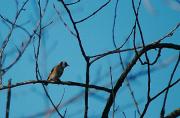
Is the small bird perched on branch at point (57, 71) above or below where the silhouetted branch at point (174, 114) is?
above

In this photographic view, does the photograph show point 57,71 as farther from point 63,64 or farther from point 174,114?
point 174,114

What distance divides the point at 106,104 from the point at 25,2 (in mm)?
2209

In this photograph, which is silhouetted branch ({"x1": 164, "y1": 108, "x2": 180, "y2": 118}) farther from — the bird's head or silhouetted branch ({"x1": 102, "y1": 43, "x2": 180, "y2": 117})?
the bird's head

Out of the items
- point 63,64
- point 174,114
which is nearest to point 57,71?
point 63,64

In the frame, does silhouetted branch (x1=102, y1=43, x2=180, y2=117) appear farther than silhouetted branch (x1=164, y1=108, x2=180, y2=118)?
Yes

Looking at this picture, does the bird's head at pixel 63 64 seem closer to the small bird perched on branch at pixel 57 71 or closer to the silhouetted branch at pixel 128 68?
the small bird perched on branch at pixel 57 71

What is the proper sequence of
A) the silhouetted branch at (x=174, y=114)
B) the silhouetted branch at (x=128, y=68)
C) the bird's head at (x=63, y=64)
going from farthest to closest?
the bird's head at (x=63, y=64) → the silhouetted branch at (x=128, y=68) → the silhouetted branch at (x=174, y=114)

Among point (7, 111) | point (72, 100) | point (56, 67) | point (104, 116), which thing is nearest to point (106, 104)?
point (104, 116)

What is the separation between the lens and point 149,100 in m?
2.26

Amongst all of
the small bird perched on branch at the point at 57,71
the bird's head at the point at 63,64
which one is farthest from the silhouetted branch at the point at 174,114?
the bird's head at the point at 63,64

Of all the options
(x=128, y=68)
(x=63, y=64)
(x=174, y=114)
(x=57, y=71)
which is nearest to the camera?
(x=174, y=114)

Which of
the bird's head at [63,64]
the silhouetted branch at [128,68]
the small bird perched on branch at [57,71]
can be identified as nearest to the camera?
the silhouetted branch at [128,68]

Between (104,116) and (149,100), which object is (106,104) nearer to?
(104,116)

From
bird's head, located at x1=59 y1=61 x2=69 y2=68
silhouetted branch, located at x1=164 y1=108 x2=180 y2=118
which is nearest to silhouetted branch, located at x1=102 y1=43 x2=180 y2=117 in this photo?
silhouetted branch, located at x1=164 y1=108 x2=180 y2=118
